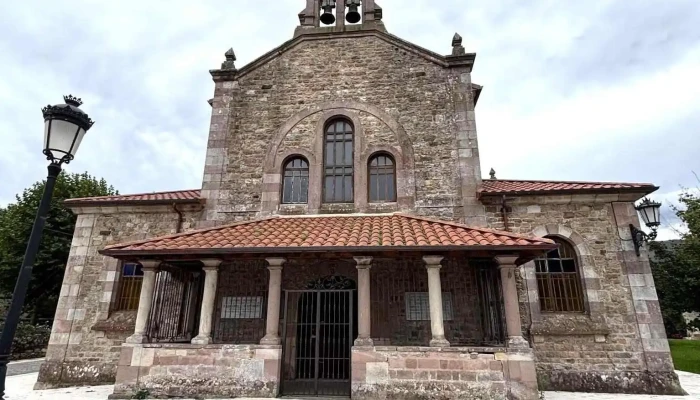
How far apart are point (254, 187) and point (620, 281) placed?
9123mm

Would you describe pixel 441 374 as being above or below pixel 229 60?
below

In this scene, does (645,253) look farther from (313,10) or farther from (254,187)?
(313,10)

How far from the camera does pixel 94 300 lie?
10031 mm

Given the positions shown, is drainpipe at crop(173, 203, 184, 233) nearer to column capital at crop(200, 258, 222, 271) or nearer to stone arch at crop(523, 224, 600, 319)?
column capital at crop(200, 258, 222, 271)

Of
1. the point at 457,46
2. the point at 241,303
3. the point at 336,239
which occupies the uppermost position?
the point at 457,46

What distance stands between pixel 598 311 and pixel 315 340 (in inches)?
247

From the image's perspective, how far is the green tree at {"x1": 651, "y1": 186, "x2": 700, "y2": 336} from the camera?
17.7 metres

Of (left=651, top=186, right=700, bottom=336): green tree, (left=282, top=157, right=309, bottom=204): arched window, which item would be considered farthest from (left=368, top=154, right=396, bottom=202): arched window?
(left=651, top=186, right=700, bottom=336): green tree

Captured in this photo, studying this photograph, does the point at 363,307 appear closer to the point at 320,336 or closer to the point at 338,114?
the point at 320,336

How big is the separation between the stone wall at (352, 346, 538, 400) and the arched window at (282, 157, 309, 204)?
4722 millimetres

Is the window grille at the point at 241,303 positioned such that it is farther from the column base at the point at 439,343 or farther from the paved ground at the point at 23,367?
the paved ground at the point at 23,367

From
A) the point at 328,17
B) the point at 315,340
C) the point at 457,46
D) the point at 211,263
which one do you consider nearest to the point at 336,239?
the point at 315,340

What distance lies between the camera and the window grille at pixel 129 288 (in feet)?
33.0

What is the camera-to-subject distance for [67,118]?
4.22 metres
